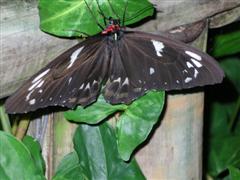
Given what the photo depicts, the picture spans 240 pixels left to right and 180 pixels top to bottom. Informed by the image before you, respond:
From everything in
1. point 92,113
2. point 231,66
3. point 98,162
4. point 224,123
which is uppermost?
point 92,113

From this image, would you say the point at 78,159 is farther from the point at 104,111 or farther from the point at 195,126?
the point at 195,126

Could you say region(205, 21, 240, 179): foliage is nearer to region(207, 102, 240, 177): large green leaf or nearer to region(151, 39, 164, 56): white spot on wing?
region(207, 102, 240, 177): large green leaf

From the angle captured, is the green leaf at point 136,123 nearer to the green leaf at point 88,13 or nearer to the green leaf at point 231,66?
the green leaf at point 88,13

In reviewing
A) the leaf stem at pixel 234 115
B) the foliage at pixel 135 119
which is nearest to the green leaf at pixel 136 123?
the foliage at pixel 135 119

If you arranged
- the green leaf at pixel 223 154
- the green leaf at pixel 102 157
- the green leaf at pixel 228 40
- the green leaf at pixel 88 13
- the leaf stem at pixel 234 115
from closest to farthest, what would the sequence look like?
the green leaf at pixel 88 13 < the green leaf at pixel 102 157 < the green leaf at pixel 228 40 < the green leaf at pixel 223 154 < the leaf stem at pixel 234 115

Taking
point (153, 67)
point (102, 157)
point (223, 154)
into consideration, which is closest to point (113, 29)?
point (153, 67)

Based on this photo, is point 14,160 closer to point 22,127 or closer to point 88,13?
point 22,127

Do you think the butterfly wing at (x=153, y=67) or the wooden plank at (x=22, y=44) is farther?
the butterfly wing at (x=153, y=67)
